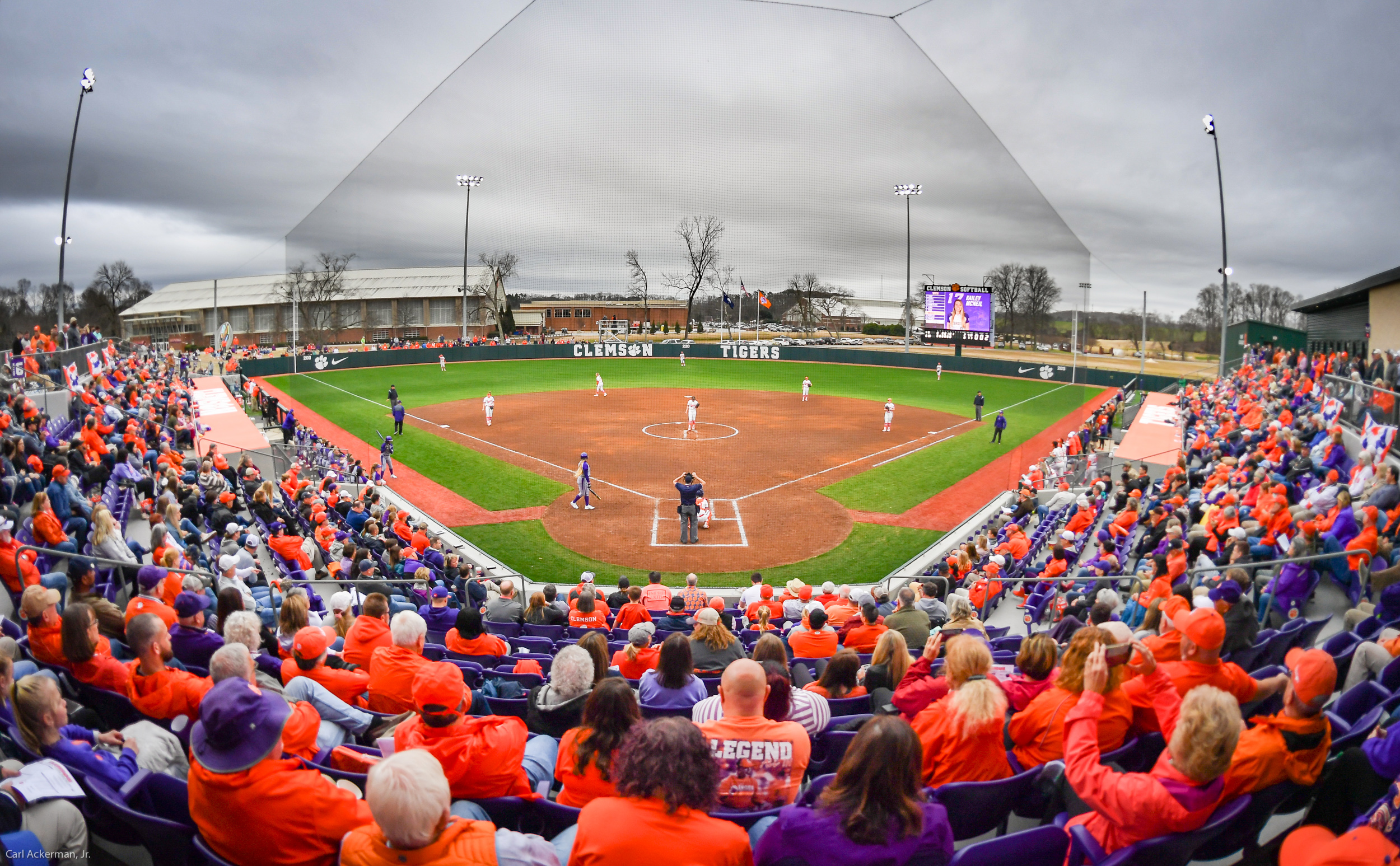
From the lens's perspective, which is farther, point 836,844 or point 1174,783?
point 1174,783

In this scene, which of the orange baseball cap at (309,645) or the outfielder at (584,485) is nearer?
the orange baseball cap at (309,645)

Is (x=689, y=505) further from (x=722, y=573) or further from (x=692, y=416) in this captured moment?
(x=692, y=416)

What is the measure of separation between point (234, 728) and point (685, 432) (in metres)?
29.3

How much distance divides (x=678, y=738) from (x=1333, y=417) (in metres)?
16.6

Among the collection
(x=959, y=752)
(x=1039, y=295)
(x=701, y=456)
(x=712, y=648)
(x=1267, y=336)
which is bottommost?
(x=701, y=456)

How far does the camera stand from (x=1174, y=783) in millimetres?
3014

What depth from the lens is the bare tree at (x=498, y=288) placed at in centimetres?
3894

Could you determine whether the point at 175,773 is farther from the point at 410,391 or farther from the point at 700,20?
the point at 410,391

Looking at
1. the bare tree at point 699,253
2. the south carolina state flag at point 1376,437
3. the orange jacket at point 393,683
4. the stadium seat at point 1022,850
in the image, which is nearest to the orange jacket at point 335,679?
the orange jacket at point 393,683

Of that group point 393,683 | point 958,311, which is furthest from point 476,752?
point 958,311

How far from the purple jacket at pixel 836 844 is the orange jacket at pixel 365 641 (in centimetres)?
387

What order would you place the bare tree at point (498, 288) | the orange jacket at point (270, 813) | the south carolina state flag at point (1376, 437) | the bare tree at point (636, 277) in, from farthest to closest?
the bare tree at point (498, 288) → the bare tree at point (636, 277) → the south carolina state flag at point (1376, 437) → the orange jacket at point (270, 813)

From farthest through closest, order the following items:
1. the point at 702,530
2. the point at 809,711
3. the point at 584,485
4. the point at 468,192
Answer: the point at 468,192, the point at 584,485, the point at 702,530, the point at 809,711

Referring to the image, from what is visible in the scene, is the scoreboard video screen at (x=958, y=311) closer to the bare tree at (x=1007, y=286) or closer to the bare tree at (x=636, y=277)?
the bare tree at (x=1007, y=286)
